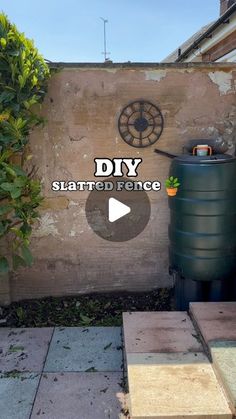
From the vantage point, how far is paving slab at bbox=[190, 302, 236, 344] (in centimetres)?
249

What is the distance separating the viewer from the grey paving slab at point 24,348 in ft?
8.49

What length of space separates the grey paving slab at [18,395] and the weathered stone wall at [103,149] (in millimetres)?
1167

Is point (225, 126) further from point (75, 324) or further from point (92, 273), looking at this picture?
point (75, 324)

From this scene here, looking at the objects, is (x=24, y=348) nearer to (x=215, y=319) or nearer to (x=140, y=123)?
(x=215, y=319)

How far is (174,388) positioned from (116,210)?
1698 mm

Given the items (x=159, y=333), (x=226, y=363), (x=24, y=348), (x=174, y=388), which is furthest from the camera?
(x=24, y=348)

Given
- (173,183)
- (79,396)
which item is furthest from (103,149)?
(79,396)

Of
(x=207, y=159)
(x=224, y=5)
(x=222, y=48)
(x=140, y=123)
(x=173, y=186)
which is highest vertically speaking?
(x=224, y=5)

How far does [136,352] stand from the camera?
2.44 metres

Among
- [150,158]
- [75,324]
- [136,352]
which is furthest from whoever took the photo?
[150,158]

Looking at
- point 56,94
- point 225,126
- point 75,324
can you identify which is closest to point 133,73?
point 56,94

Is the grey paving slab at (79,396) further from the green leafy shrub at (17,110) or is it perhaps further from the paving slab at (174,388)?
the green leafy shrub at (17,110)

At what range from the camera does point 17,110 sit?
2797 millimetres

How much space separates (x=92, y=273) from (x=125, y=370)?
118 centimetres
